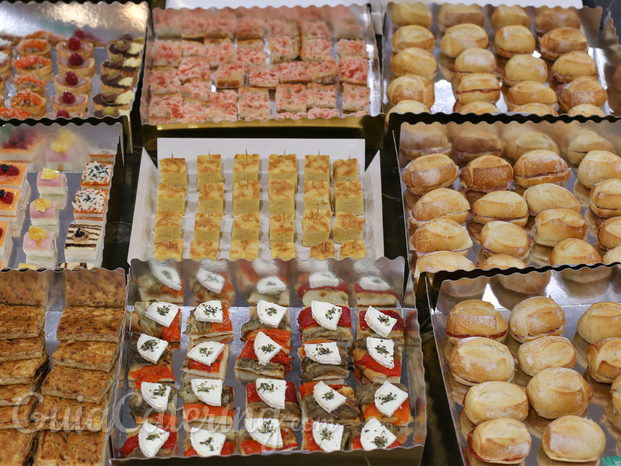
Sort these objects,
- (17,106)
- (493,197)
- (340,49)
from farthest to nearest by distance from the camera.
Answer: (340,49)
(17,106)
(493,197)

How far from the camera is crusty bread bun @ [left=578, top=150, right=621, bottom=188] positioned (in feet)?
15.4

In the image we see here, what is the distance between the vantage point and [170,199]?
15.8 feet

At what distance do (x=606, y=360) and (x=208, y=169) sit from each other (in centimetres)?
283

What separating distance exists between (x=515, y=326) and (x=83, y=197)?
113 inches

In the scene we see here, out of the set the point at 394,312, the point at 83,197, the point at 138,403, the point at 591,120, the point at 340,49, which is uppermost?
the point at 340,49

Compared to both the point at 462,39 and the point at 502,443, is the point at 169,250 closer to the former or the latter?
the point at 502,443

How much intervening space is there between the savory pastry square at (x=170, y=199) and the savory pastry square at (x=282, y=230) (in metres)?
0.64

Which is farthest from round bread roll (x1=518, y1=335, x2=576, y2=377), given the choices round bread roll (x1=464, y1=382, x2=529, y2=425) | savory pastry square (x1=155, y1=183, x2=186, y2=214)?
savory pastry square (x1=155, y1=183, x2=186, y2=214)

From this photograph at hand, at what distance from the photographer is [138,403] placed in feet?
12.0

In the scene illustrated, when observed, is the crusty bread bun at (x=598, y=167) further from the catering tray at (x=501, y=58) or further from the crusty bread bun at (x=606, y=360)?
the crusty bread bun at (x=606, y=360)

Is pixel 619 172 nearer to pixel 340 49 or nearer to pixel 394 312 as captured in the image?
pixel 394 312

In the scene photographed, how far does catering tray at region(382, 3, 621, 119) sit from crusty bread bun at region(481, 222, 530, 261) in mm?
1434

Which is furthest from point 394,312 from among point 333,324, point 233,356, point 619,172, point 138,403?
point 619,172

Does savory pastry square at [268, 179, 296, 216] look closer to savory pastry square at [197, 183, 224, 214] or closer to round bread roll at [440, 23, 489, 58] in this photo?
savory pastry square at [197, 183, 224, 214]
